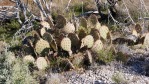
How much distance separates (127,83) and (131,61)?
107 cm

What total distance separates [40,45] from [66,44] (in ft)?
1.47

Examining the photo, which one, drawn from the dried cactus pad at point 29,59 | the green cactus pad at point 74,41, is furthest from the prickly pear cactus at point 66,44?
the dried cactus pad at point 29,59

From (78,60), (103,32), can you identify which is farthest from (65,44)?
(103,32)

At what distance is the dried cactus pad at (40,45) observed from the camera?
22.1 ft

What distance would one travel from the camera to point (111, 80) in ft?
19.6

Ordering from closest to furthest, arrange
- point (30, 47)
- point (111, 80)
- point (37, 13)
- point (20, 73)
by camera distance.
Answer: point (20, 73), point (111, 80), point (30, 47), point (37, 13)

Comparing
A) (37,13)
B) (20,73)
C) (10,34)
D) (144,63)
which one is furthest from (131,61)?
(37,13)

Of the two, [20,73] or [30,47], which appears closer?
[20,73]

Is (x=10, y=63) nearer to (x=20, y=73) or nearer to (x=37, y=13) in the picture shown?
(x=20, y=73)

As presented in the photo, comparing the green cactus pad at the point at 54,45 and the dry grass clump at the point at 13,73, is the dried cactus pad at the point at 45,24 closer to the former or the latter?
the green cactus pad at the point at 54,45

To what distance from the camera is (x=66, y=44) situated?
664 cm

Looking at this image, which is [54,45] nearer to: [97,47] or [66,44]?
[66,44]

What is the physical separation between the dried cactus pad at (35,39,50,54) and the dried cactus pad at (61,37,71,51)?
0.31 m

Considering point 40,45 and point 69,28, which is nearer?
point 40,45
